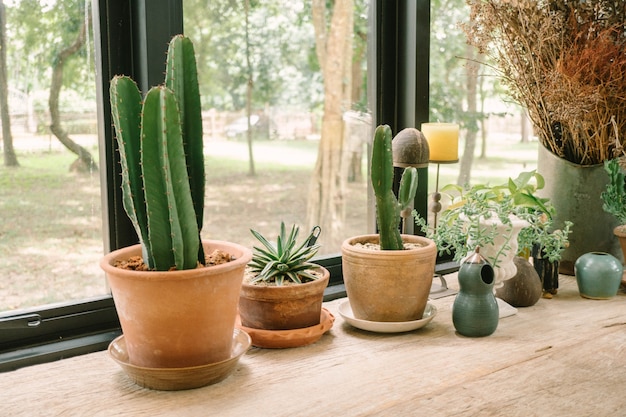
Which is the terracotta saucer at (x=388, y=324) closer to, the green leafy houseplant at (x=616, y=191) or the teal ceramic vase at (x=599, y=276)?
the teal ceramic vase at (x=599, y=276)

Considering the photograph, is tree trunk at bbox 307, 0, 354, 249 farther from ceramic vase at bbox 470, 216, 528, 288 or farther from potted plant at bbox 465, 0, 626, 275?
ceramic vase at bbox 470, 216, 528, 288

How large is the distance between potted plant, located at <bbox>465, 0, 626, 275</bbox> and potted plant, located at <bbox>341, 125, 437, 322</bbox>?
24.6 inches

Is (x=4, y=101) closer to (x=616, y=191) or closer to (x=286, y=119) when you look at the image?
(x=286, y=119)

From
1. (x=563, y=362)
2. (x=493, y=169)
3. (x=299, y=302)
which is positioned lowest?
(x=563, y=362)

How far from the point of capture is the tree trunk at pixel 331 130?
2299 mm

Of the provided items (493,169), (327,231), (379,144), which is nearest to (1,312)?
(379,144)

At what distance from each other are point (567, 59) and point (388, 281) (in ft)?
2.72

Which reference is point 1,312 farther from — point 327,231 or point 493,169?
point 493,169

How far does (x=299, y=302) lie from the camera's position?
1.49 metres

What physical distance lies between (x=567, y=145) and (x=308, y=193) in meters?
0.88

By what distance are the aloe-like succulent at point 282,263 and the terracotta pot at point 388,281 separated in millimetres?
98

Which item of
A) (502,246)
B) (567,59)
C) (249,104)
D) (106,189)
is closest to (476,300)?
(502,246)

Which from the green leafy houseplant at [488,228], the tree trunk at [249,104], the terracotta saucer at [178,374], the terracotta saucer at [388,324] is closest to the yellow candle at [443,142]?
the green leafy houseplant at [488,228]

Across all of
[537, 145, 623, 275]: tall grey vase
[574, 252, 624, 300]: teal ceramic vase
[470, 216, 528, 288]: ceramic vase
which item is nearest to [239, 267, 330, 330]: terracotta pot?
[470, 216, 528, 288]: ceramic vase
